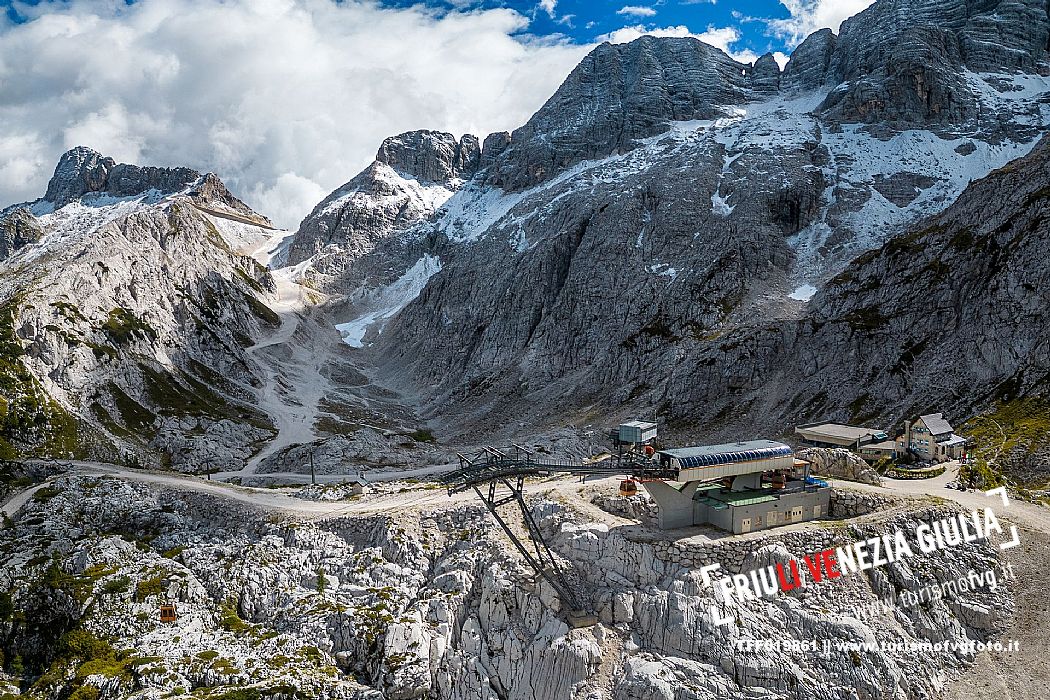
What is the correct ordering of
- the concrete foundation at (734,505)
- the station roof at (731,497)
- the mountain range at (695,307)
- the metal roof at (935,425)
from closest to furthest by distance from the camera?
the concrete foundation at (734,505), the station roof at (731,497), the metal roof at (935,425), the mountain range at (695,307)

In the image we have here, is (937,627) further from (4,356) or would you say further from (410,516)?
(4,356)

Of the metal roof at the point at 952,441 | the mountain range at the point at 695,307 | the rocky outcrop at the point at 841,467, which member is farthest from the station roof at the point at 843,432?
the mountain range at the point at 695,307

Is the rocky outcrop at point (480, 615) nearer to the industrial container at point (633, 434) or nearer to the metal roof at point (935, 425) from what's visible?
the industrial container at point (633, 434)

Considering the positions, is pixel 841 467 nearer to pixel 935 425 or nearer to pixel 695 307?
pixel 935 425

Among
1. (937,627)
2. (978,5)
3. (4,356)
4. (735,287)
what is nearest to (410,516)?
(937,627)

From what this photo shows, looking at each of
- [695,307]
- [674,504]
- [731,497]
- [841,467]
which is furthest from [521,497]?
[695,307]

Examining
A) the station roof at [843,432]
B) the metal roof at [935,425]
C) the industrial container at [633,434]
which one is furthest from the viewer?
the station roof at [843,432]

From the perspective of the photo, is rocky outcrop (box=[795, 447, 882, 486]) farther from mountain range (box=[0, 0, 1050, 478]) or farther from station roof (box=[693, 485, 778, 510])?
mountain range (box=[0, 0, 1050, 478])
